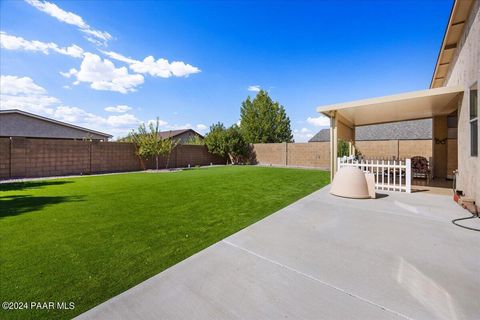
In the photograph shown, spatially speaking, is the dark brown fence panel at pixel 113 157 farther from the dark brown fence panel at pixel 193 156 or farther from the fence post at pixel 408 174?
the fence post at pixel 408 174

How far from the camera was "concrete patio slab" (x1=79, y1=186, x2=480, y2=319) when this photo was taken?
173cm

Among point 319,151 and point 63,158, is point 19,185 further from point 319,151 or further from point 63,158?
point 319,151

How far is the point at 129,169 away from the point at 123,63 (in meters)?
6.99

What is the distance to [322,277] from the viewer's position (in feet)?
7.18

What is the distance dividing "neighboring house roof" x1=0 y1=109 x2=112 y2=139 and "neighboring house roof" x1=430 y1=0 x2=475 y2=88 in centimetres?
2302

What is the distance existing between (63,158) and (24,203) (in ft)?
26.8

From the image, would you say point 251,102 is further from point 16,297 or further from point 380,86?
point 16,297

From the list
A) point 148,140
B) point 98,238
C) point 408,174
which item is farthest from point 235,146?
point 98,238

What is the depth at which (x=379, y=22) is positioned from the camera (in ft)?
34.6

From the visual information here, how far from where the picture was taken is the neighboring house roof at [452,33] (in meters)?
5.13

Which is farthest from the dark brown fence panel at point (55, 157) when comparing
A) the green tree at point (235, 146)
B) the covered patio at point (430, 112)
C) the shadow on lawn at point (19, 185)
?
the covered patio at point (430, 112)

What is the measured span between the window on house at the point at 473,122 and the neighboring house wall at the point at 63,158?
54.9 ft

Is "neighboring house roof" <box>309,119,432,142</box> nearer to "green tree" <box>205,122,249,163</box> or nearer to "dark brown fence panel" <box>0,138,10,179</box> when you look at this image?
"green tree" <box>205,122,249,163</box>

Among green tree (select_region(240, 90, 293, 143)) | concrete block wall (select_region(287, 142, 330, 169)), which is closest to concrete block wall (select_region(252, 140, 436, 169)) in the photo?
concrete block wall (select_region(287, 142, 330, 169))
